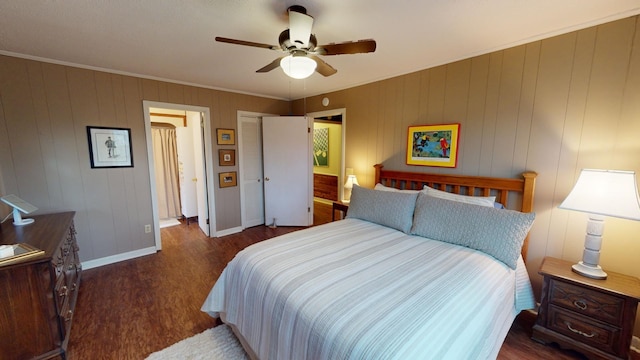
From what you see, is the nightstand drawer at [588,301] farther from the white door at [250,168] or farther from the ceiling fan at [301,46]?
the white door at [250,168]

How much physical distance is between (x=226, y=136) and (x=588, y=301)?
4.28 meters

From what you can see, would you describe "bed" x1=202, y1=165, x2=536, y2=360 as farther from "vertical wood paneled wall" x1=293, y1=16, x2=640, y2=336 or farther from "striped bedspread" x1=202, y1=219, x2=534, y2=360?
"vertical wood paneled wall" x1=293, y1=16, x2=640, y2=336

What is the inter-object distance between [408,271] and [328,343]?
72cm

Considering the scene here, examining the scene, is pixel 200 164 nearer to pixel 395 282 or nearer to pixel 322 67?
pixel 322 67

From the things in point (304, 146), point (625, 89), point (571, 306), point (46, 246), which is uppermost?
point (625, 89)

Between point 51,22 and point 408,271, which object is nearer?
point 408,271

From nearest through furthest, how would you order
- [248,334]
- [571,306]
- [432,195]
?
[248,334] → [571,306] → [432,195]

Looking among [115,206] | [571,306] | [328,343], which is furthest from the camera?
[115,206]

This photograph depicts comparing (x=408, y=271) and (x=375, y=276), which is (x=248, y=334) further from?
(x=408, y=271)

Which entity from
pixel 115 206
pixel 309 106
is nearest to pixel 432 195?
pixel 309 106

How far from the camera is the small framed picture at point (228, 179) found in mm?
3954

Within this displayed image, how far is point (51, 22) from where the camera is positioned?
1800 mm

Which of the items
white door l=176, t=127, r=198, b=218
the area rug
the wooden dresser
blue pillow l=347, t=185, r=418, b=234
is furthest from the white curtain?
blue pillow l=347, t=185, r=418, b=234

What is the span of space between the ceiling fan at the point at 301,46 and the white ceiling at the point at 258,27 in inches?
6.7
